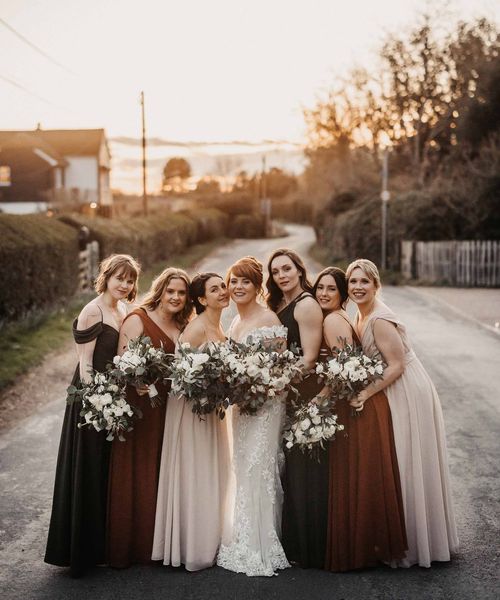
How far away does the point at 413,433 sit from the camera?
5172 mm

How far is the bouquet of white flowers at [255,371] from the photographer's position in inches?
188

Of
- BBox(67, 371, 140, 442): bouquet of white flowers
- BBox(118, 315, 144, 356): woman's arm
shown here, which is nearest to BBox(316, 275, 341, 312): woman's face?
BBox(118, 315, 144, 356): woman's arm

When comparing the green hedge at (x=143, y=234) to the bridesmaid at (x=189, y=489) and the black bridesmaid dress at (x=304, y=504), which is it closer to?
the bridesmaid at (x=189, y=489)

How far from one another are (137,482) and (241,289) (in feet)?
5.17

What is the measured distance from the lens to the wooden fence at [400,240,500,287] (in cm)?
2609

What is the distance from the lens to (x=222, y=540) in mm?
5262

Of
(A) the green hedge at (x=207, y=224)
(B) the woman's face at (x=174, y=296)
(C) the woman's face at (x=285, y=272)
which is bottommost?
(B) the woman's face at (x=174, y=296)

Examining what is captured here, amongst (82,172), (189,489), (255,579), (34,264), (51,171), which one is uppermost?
(82,172)

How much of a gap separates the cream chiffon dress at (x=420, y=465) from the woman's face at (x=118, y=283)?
185 cm

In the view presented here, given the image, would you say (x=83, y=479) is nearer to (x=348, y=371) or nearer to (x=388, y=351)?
(x=348, y=371)

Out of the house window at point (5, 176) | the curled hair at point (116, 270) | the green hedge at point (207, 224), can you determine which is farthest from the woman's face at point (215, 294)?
the house window at point (5, 176)

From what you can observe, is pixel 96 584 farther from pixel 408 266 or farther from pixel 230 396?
pixel 408 266

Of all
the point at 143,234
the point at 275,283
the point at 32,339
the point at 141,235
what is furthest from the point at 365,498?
the point at 143,234

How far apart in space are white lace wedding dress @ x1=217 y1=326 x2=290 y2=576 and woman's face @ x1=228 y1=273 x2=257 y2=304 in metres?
0.28
